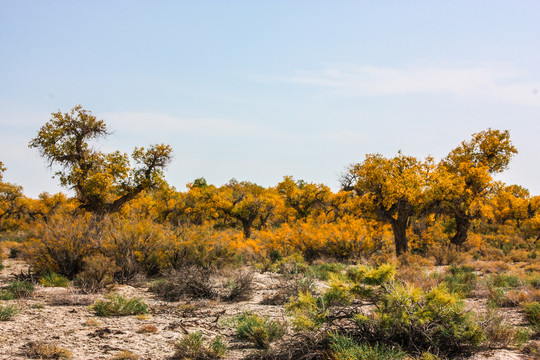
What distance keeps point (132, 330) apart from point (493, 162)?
22.1 meters

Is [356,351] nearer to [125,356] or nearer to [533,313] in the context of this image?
[125,356]

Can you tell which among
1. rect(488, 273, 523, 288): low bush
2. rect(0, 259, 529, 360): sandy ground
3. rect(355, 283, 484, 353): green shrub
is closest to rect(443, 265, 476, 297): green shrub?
rect(488, 273, 523, 288): low bush

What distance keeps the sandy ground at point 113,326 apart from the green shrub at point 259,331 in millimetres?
169

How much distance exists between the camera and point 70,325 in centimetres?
751

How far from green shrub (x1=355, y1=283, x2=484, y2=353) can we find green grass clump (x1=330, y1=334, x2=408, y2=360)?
0.28m

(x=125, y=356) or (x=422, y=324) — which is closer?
(x=422, y=324)

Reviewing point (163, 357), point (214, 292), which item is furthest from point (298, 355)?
point (214, 292)

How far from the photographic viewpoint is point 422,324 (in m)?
5.68

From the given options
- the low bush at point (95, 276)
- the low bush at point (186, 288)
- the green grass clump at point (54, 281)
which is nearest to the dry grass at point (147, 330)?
the low bush at point (186, 288)

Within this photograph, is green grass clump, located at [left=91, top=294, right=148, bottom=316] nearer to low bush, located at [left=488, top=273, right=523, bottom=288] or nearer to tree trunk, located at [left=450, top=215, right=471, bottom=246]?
low bush, located at [left=488, top=273, right=523, bottom=288]

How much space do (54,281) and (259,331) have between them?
24.8 feet

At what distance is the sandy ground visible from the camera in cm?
620

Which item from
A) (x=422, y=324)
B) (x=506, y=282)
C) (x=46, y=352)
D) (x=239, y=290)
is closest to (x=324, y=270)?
(x=239, y=290)

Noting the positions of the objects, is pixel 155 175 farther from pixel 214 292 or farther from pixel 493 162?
pixel 493 162
